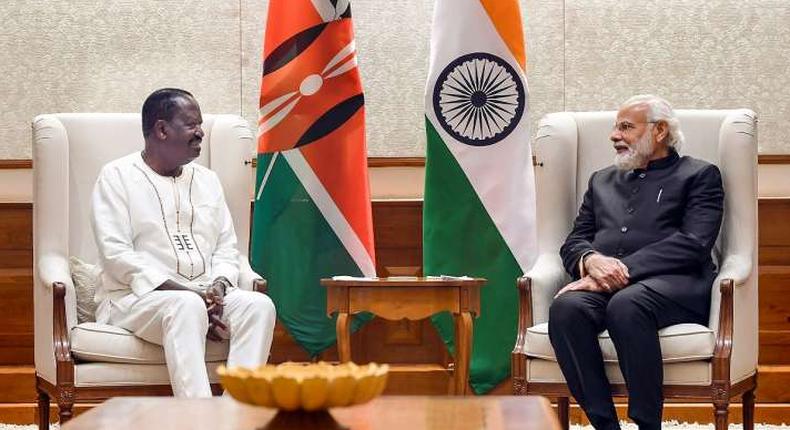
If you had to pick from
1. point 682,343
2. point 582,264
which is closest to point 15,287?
point 582,264

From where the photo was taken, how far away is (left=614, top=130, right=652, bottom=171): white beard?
14.9 feet

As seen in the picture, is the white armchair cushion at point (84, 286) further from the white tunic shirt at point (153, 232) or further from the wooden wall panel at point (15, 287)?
the wooden wall panel at point (15, 287)

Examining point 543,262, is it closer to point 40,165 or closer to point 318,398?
point 40,165

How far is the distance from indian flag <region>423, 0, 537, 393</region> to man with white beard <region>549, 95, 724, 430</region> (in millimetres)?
596

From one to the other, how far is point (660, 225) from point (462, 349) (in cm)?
83

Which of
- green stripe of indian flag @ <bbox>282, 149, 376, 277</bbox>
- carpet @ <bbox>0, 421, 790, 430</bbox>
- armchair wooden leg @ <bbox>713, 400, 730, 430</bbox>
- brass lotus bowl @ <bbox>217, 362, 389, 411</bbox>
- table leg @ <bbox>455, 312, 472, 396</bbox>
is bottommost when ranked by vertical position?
carpet @ <bbox>0, 421, 790, 430</bbox>

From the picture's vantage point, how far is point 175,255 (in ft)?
14.4

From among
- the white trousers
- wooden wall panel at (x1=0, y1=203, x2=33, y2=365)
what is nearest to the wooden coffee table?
the white trousers

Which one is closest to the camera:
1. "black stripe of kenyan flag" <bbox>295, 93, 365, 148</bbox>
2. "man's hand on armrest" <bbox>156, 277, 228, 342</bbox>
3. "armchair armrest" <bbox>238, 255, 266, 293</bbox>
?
"man's hand on armrest" <bbox>156, 277, 228, 342</bbox>

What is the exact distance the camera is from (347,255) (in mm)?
5219

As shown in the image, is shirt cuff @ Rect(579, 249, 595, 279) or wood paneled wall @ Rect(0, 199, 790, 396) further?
wood paneled wall @ Rect(0, 199, 790, 396)

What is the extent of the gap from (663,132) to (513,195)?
832mm

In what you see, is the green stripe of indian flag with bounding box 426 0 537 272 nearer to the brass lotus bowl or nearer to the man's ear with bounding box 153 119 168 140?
the man's ear with bounding box 153 119 168 140

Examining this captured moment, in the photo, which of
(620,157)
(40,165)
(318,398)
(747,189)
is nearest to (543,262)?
(620,157)
